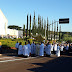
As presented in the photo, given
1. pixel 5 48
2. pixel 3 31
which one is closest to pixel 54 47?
pixel 5 48

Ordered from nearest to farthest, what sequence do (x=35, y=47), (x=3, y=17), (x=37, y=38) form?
(x=35, y=47) < (x=37, y=38) < (x=3, y=17)

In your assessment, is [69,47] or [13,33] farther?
[13,33]

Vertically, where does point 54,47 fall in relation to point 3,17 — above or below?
below

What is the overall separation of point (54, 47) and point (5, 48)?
7575 millimetres

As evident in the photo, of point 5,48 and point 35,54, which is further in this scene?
point 5,48

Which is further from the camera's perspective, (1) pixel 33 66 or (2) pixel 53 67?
(1) pixel 33 66

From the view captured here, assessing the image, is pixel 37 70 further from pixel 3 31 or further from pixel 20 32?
pixel 20 32

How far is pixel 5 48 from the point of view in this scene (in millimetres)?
24891

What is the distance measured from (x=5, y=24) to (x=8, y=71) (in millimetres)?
48792

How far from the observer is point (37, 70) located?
33.8ft

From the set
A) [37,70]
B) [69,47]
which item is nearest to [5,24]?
[69,47]

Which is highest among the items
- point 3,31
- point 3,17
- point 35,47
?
point 3,17

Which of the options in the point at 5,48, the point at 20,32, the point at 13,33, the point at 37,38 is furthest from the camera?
the point at 20,32

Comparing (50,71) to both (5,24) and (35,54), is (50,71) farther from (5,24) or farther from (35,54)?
(5,24)
